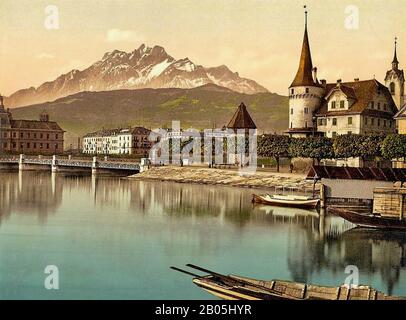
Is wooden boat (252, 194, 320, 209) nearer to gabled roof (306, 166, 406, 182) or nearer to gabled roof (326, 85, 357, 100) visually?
gabled roof (306, 166, 406, 182)

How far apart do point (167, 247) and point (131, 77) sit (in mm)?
61532

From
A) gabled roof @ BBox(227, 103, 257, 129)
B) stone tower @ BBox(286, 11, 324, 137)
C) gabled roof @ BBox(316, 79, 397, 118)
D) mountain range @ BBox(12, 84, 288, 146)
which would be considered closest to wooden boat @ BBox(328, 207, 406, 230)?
gabled roof @ BBox(316, 79, 397, 118)

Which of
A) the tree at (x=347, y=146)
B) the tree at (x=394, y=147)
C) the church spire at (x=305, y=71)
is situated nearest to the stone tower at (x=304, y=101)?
the church spire at (x=305, y=71)

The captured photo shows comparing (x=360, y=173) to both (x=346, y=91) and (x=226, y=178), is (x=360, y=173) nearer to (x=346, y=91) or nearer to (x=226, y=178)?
(x=226, y=178)

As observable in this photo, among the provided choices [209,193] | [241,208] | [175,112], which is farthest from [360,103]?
[175,112]

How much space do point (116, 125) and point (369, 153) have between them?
78939 millimetres

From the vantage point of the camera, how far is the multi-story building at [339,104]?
152 feet

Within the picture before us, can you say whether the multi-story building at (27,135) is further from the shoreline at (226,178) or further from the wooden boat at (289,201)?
the wooden boat at (289,201)

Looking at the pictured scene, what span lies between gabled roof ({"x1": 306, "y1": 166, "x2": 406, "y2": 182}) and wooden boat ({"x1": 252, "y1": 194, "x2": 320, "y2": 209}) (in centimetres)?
193

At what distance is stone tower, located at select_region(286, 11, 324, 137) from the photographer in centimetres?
4859

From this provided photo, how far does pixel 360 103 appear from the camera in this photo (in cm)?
4628

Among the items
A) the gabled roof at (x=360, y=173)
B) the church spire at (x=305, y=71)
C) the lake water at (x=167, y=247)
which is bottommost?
the lake water at (x=167, y=247)

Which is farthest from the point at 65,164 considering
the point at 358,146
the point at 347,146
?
the point at 358,146

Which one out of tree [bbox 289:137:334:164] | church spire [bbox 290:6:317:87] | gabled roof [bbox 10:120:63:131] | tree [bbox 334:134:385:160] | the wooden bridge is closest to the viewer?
tree [bbox 334:134:385:160]
